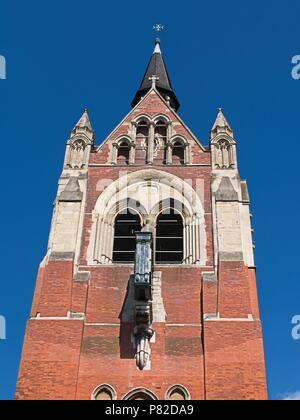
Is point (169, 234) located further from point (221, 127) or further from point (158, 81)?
point (158, 81)

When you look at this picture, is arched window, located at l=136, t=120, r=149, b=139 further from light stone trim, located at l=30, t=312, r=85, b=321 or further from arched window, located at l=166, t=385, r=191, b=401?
arched window, located at l=166, t=385, r=191, b=401

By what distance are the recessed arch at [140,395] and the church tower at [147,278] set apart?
3 centimetres

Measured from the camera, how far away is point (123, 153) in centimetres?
2750

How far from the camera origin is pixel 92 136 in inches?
1081

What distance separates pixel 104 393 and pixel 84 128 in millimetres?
11791

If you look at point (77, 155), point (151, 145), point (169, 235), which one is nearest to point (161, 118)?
point (151, 145)

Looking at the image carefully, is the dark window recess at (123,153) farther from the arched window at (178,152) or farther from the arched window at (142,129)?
the arched window at (178,152)

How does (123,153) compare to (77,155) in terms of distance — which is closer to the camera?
(77,155)

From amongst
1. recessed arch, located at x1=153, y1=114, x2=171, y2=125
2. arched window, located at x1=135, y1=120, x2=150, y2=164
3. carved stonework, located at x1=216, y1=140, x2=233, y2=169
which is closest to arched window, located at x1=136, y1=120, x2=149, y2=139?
arched window, located at x1=135, y1=120, x2=150, y2=164
